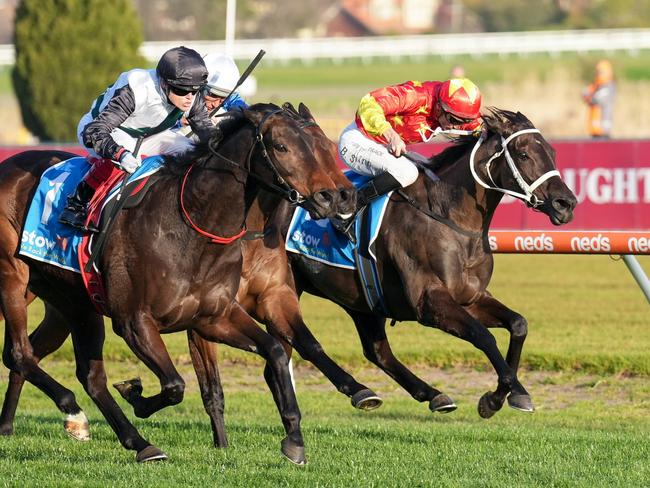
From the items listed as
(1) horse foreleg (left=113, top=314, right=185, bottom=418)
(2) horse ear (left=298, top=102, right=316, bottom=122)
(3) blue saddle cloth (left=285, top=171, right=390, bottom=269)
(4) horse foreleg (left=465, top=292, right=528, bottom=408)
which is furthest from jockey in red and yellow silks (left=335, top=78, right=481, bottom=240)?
(1) horse foreleg (left=113, top=314, right=185, bottom=418)

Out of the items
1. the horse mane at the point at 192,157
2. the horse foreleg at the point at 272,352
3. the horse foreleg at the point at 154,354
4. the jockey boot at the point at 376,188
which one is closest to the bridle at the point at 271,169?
the horse mane at the point at 192,157

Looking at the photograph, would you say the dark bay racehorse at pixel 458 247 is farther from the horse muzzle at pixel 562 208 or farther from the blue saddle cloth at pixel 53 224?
the blue saddle cloth at pixel 53 224

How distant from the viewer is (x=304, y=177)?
18.1 ft

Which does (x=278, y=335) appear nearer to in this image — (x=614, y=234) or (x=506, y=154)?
(x=506, y=154)

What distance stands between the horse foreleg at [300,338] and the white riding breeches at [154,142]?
937 mm

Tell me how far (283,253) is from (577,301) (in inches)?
247

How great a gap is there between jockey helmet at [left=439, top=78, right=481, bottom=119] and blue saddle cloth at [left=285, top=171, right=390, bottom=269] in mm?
615

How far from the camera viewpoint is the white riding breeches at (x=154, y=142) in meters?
6.30

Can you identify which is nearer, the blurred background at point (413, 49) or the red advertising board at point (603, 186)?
the red advertising board at point (603, 186)

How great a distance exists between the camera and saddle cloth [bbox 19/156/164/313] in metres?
6.17

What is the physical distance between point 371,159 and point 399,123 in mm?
286

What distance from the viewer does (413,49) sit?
49.1m

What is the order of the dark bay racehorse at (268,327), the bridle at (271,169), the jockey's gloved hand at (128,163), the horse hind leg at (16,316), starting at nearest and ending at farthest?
1. the bridle at (271,169)
2. the jockey's gloved hand at (128,163)
3. the dark bay racehorse at (268,327)
4. the horse hind leg at (16,316)

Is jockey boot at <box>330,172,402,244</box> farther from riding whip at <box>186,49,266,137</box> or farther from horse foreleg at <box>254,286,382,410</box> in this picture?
riding whip at <box>186,49,266,137</box>
